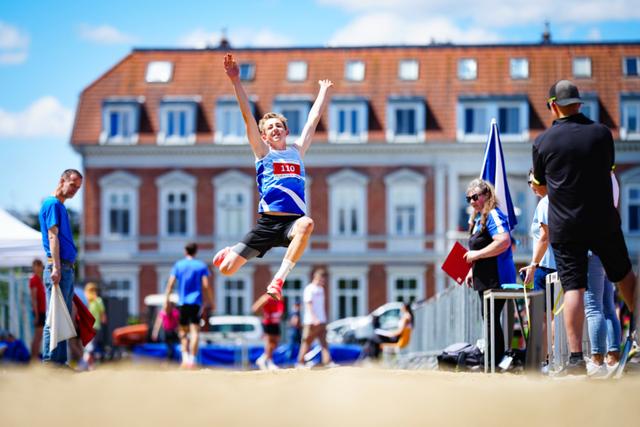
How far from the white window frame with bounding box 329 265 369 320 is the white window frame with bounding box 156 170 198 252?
271 inches

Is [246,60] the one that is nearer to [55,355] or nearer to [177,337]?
[177,337]

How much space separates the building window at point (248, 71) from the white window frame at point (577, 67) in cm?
1498

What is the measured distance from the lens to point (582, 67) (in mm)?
60562

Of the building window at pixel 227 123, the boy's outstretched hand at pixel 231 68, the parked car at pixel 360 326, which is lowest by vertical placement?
the parked car at pixel 360 326

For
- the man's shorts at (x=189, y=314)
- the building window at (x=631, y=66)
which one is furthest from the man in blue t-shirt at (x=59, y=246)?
the building window at (x=631, y=66)

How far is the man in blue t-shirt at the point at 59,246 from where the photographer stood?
1183 centimetres

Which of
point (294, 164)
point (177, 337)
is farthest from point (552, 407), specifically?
point (177, 337)

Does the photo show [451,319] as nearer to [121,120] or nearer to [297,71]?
[297,71]

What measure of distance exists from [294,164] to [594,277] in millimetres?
2927

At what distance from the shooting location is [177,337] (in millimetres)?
23125

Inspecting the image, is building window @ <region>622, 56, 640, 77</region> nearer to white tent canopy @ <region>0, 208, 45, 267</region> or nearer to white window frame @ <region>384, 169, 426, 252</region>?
white window frame @ <region>384, 169, 426, 252</region>

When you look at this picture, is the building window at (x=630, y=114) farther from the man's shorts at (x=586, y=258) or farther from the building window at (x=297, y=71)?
the man's shorts at (x=586, y=258)

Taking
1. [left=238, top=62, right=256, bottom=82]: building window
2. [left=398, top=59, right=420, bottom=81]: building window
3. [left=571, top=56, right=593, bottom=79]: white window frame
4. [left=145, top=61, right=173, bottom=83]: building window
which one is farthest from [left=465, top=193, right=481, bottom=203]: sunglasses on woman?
[left=571, top=56, right=593, bottom=79]: white window frame

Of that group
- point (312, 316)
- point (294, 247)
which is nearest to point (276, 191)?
point (294, 247)
